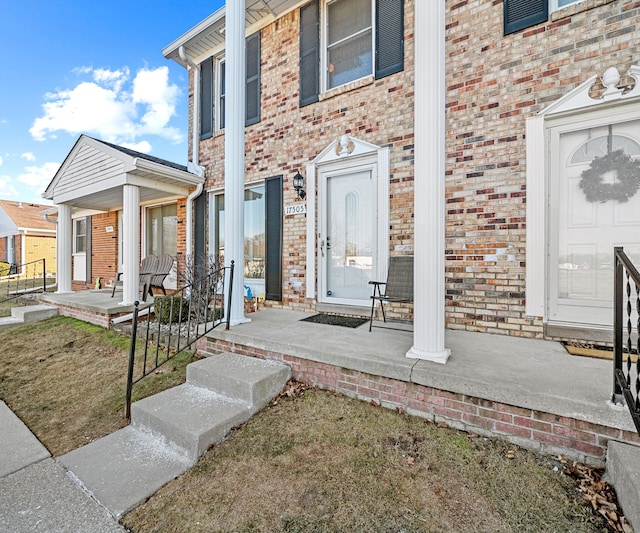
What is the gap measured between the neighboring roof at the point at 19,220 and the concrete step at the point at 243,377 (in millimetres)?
18104

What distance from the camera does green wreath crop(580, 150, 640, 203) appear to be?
2852 mm

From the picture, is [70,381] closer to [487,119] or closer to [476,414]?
[476,414]

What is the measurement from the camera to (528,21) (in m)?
3.21

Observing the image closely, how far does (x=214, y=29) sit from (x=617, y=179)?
245 inches

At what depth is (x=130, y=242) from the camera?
17.5ft

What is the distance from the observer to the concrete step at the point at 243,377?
2.41m

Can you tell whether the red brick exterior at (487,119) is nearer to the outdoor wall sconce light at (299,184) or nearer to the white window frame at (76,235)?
the outdoor wall sconce light at (299,184)

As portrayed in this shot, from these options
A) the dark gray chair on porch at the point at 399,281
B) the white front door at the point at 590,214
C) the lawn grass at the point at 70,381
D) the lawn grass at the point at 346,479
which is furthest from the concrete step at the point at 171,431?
the white front door at the point at 590,214

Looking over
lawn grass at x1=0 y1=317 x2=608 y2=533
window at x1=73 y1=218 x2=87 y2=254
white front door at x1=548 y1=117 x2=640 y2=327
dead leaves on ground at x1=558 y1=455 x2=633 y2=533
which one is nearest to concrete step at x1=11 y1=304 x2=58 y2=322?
window at x1=73 y1=218 x2=87 y2=254

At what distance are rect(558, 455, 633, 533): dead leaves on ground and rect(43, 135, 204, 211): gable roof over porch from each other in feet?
20.0

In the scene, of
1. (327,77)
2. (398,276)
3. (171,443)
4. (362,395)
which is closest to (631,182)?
(398,276)

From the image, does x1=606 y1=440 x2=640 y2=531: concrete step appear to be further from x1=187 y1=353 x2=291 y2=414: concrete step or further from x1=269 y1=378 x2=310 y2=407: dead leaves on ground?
x1=187 y1=353 x2=291 y2=414: concrete step

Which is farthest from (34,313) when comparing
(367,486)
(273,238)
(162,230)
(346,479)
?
(367,486)

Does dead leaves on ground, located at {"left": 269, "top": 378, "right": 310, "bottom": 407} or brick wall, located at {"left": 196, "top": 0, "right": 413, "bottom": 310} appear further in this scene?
brick wall, located at {"left": 196, "top": 0, "right": 413, "bottom": 310}
